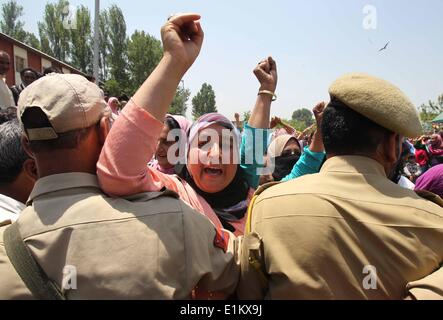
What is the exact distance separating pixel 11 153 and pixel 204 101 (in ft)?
233

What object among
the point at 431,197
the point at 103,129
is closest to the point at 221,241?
the point at 103,129

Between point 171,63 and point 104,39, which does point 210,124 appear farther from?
point 104,39

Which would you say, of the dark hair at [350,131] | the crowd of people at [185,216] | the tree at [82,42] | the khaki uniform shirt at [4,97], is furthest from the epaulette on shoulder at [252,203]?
the tree at [82,42]

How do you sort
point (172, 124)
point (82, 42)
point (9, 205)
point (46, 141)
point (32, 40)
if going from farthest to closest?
point (32, 40) → point (82, 42) → point (172, 124) → point (9, 205) → point (46, 141)

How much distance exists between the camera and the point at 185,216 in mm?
1256

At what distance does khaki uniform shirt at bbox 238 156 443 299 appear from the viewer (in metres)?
1.29

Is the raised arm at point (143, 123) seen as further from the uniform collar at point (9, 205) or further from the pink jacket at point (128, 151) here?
the uniform collar at point (9, 205)

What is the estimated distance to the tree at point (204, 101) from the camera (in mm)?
69875

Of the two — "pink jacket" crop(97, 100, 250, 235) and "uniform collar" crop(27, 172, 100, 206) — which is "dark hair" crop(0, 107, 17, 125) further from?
"pink jacket" crop(97, 100, 250, 235)

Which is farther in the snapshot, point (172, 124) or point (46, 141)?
point (172, 124)
